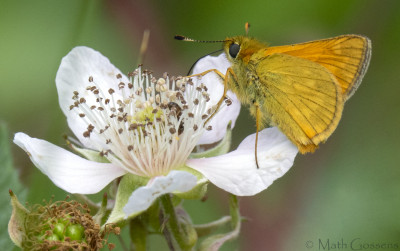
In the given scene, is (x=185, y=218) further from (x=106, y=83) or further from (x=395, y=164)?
(x=395, y=164)

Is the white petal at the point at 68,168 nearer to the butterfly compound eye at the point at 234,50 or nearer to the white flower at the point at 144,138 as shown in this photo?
the white flower at the point at 144,138

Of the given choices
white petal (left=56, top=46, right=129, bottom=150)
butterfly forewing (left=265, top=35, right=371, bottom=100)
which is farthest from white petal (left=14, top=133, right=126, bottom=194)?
butterfly forewing (left=265, top=35, right=371, bottom=100)

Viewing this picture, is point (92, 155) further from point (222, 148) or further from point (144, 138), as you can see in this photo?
point (222, 148)

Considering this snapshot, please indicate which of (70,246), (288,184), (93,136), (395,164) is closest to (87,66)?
(93,136)

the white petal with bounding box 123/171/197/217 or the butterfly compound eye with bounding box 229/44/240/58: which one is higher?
the butterfly compound eye with bounding box 229/44/240/58

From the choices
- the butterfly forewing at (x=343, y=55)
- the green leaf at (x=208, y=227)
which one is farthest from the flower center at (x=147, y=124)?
the butterfly forewing at (x=343, y=55)

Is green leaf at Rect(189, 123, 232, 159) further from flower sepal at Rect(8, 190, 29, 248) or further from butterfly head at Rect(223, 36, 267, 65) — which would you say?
flower sepal at Rect(8, 190, 29, 248)
